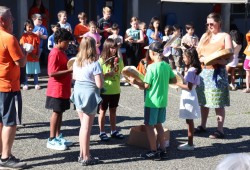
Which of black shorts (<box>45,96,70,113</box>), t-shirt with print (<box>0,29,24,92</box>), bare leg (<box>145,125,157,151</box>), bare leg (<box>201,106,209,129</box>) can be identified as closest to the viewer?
t-shirt with print (<box>0,29,24,92</box>)

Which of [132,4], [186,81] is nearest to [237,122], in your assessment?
[186,81]

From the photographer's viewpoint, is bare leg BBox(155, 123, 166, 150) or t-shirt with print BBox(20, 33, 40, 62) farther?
t-shirt with print BBox(20, 33, 40, 62)

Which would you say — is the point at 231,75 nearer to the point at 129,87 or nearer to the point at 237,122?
the point at 129,87

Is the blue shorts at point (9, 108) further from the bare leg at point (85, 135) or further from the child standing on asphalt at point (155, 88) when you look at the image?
the child standing on asphalt at point (155, 88)

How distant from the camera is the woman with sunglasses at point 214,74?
681 centimetres

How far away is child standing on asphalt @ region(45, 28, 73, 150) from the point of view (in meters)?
6.05

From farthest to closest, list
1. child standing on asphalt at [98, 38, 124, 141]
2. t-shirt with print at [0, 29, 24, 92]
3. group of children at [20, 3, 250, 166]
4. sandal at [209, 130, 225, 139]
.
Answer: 1. sandal at [209, 130, 225, 139]
2. child standing on asphalt at [98, 38, 124, 141]
3. group of children at [20, 3, 250, 166]
4. t-shirt with print at [0, 29, 24, 92]

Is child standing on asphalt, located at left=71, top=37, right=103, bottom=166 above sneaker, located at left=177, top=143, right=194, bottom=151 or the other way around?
above

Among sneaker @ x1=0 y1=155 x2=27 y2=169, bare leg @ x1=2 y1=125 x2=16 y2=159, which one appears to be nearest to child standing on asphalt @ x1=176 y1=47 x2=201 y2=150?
sneaker @ x1=0 y1=155 x2=27 y2=169

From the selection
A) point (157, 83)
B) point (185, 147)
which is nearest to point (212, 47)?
point (157, 83)

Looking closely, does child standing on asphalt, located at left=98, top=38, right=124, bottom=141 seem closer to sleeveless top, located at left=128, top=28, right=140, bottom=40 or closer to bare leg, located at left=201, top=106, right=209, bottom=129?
bare leg, located at left=201, top=106, right=209, bottom=129

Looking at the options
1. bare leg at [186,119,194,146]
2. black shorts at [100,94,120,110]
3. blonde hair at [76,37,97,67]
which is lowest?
bare leg at [186,119,194,146]

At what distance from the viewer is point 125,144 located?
6.70m

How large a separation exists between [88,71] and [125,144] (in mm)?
1469
